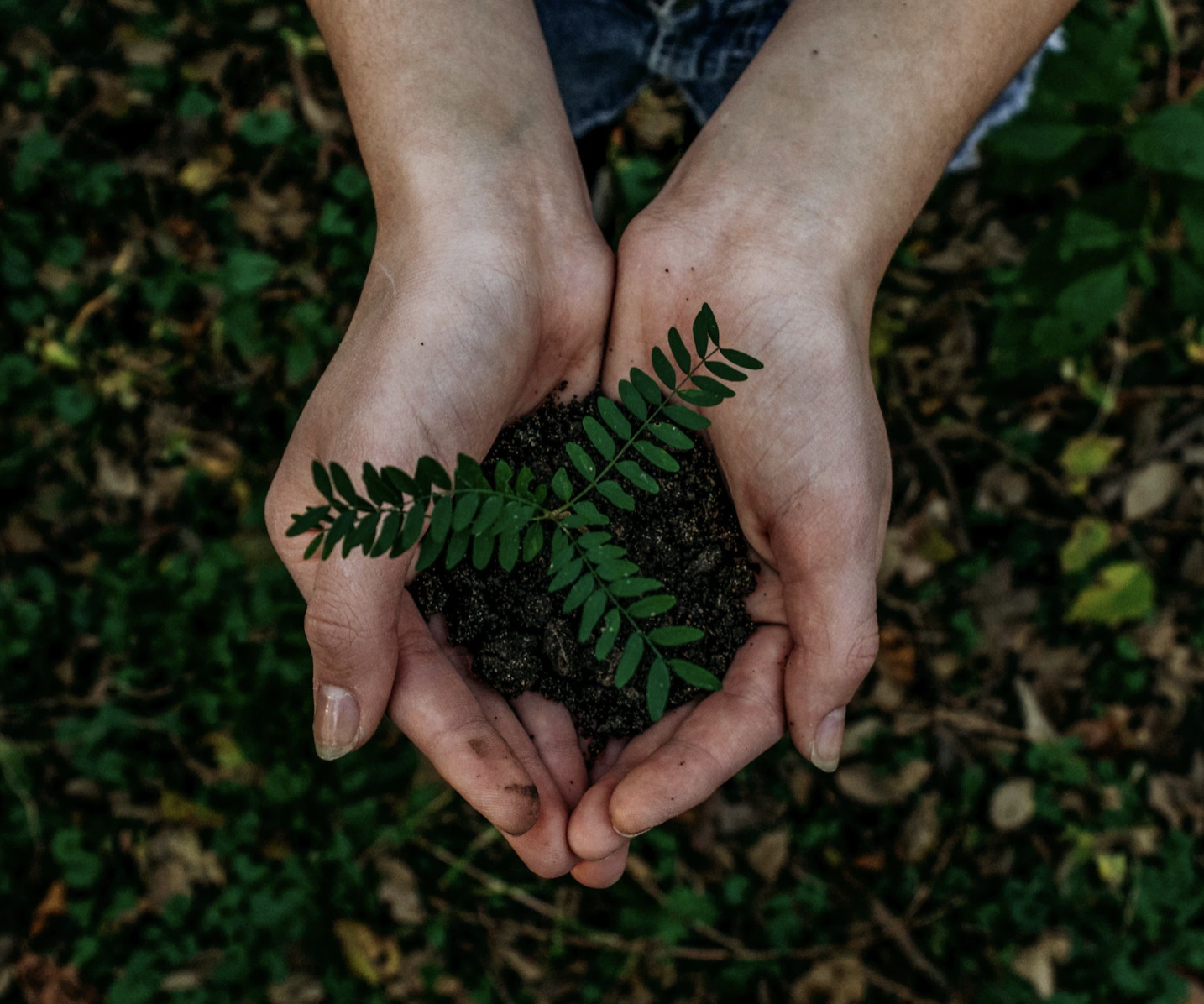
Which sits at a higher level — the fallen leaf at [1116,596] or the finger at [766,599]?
the finger at [766,599]

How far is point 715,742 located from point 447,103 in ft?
5.68

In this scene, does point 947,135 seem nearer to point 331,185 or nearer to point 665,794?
point 665,794

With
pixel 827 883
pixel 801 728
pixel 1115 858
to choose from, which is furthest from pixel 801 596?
pixel 1115 858

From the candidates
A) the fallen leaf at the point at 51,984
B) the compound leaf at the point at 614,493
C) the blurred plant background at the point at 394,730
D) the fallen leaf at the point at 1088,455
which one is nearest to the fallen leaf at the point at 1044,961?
the blurred plant background at the point at 394,730

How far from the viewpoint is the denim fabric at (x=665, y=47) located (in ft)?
9.11

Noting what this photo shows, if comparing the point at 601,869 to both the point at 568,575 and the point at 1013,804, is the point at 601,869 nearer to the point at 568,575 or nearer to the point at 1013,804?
the point at 568,575

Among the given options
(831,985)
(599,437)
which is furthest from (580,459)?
(831,985)

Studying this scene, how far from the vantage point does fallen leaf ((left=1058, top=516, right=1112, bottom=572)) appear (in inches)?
144

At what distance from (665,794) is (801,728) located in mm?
389

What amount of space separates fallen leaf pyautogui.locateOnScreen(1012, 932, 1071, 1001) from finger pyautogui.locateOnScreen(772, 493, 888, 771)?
70.9 inches

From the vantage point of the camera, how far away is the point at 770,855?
348cm

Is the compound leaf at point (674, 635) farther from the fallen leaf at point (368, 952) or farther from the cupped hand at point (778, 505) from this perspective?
the fallen leaf at point (368, 952)

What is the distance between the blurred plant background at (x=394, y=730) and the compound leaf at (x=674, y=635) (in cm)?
184

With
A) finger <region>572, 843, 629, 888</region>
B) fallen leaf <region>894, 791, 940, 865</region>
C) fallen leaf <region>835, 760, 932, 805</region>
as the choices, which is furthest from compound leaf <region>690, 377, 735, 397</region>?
fallen leaf <region>894, 791, 940, 865</region>
